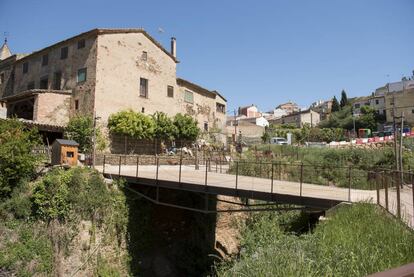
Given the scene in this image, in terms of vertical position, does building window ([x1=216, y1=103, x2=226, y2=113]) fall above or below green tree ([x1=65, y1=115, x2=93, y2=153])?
above

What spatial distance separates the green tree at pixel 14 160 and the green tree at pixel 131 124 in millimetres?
9530

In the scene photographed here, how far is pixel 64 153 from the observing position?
1541 centimetres

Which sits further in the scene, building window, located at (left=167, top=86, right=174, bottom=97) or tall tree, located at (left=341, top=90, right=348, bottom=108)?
tall tree, located at (left=341, top=90, right=348, bottom=108)

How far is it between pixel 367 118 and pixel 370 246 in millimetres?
54665

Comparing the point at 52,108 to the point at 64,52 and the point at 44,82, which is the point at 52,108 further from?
the point at 64,52

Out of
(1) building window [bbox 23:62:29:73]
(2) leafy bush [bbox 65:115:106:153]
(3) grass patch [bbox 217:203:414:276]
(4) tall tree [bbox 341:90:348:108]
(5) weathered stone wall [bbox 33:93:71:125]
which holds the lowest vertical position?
(3) grass patch [bbox 217:203:414:276]

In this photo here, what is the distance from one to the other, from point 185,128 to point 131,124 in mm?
5782

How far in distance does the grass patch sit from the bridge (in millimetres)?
866

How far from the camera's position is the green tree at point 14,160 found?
1319 centimetres

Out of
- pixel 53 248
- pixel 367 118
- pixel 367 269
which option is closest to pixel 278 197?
pixel 367 269

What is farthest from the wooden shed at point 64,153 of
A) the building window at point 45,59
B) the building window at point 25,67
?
the building window at point 25,67

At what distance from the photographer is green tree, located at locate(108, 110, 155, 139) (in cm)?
2380

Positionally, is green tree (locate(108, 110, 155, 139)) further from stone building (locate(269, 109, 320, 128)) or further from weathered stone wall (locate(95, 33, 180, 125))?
stone building (locate(269, 109, 320, 128))

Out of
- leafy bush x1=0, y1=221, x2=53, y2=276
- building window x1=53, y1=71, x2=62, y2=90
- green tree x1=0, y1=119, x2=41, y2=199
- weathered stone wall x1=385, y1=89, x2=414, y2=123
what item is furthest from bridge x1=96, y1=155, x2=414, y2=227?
weathered stone wall x1=385, y1=89, x2=414, y2=123
